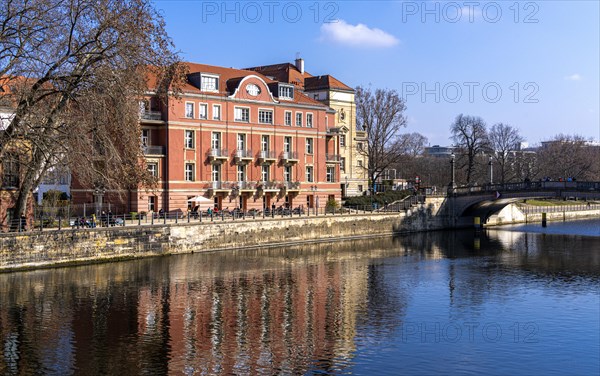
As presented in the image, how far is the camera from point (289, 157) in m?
62.3

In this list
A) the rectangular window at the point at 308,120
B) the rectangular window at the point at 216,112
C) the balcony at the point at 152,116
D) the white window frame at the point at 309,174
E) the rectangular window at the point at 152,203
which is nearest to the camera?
the balcony at the point at 152,116

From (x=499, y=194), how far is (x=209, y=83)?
31.0 metres

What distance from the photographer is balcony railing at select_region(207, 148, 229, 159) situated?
56094 mm

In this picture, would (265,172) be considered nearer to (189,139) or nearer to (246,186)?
(246,186)

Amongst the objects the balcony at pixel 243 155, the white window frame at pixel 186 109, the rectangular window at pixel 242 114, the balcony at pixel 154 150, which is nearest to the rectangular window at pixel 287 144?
the balcony at pixel 243 155

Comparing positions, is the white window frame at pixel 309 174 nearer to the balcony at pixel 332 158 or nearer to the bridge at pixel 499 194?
the balcony at pixel 332 158

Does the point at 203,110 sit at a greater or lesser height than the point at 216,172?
greater

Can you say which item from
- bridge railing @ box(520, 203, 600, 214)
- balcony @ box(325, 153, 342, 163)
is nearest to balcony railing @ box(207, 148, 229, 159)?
balcony @ box(325, 153, 342, 163)

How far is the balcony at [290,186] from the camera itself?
6125 centimetres

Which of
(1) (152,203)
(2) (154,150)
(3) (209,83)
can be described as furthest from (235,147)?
(1) (152,203)

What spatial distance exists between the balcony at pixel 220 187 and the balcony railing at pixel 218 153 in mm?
2130

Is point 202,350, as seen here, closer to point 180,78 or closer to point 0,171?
point 180,78

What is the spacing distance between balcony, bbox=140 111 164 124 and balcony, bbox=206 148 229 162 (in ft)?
16.3

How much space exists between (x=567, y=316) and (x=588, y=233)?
42420 mm
